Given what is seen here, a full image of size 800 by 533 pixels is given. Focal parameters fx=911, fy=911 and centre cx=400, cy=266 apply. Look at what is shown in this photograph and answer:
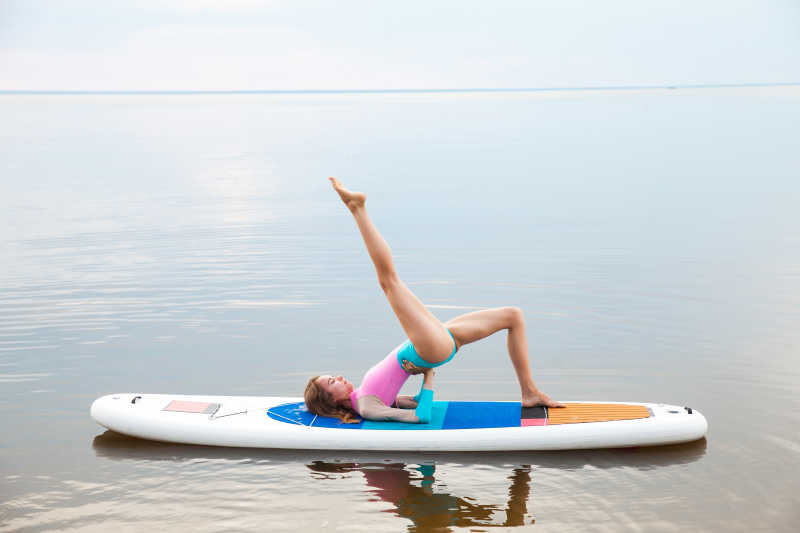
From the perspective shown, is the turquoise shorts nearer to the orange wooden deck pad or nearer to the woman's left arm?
the woman's left arm

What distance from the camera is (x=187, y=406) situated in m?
7.26

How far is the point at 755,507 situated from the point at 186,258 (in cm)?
1035

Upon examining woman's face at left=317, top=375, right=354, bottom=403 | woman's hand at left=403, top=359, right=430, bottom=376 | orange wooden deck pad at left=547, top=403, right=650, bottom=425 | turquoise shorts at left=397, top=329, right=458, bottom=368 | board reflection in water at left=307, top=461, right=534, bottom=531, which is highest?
turquoise shorts at left=397, top=329, right=458, bottom=368

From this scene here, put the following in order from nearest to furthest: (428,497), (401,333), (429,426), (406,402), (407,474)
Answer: (428,497) → (407,474) → (429,426) → (406,402) → (401,333)

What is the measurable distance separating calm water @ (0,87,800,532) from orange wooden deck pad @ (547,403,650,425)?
10.3 inches

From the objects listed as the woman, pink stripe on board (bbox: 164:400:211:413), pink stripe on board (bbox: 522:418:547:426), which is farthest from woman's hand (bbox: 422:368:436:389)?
pink stripe on board (bbox: 164:400:211:413)

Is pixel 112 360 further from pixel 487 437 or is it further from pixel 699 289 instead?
pixel 699 289

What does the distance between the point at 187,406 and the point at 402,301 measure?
200 cm

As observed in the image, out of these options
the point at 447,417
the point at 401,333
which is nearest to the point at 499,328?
the point at 447,417

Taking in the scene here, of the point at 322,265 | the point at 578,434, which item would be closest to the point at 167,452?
the point at 578,434

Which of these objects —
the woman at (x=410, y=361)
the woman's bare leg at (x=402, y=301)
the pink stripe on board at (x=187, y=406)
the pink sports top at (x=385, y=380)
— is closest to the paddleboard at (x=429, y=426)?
the pink stripe on board at (x=187, y=406)

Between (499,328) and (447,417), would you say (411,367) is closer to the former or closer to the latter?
(447,417)

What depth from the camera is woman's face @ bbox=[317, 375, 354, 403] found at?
6957mm

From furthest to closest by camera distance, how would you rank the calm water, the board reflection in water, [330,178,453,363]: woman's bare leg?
[330,178,453,363]: woman's bare leg → the calm water → the board reflection in water
